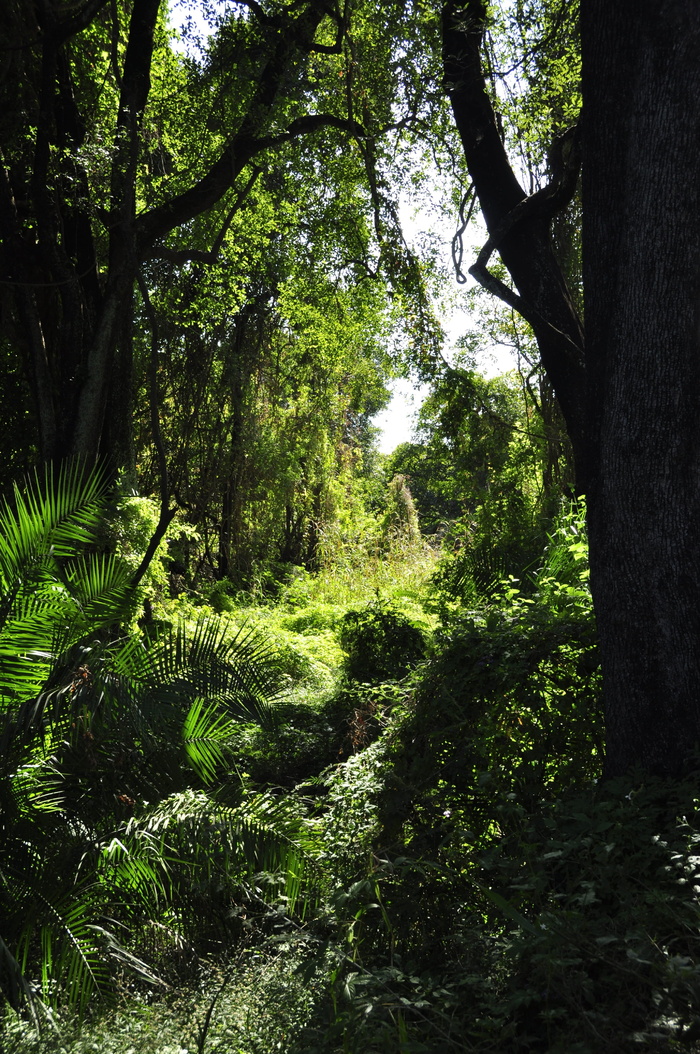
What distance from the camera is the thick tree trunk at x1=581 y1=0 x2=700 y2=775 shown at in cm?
352

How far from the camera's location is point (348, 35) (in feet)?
25.0

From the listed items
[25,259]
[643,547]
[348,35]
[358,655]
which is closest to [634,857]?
[643,547]

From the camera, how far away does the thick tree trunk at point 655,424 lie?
3.52 meters

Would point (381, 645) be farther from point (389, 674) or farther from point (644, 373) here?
point (644, 373)

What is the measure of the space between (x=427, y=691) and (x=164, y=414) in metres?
12.0

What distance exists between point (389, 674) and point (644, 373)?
532 cm

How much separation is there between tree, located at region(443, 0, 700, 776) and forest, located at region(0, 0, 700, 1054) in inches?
0.6

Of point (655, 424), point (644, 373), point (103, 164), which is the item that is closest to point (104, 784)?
point (655, 424)

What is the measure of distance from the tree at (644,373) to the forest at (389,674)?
0.01 metres

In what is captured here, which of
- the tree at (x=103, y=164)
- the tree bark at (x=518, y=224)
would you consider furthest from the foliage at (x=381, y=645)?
the tree bark at (x=518, y=224)

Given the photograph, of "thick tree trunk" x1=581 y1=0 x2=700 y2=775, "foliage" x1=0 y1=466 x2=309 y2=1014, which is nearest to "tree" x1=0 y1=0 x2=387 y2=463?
"foliage" x1=0 y1=466 x2=309 y2=1014

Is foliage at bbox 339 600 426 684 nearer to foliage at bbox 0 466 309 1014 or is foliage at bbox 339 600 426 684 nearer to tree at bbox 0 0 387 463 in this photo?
tree at bbox 0 0 387 463

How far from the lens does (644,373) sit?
3664 mm

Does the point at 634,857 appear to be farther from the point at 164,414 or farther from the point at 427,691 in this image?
the point at 164,414
